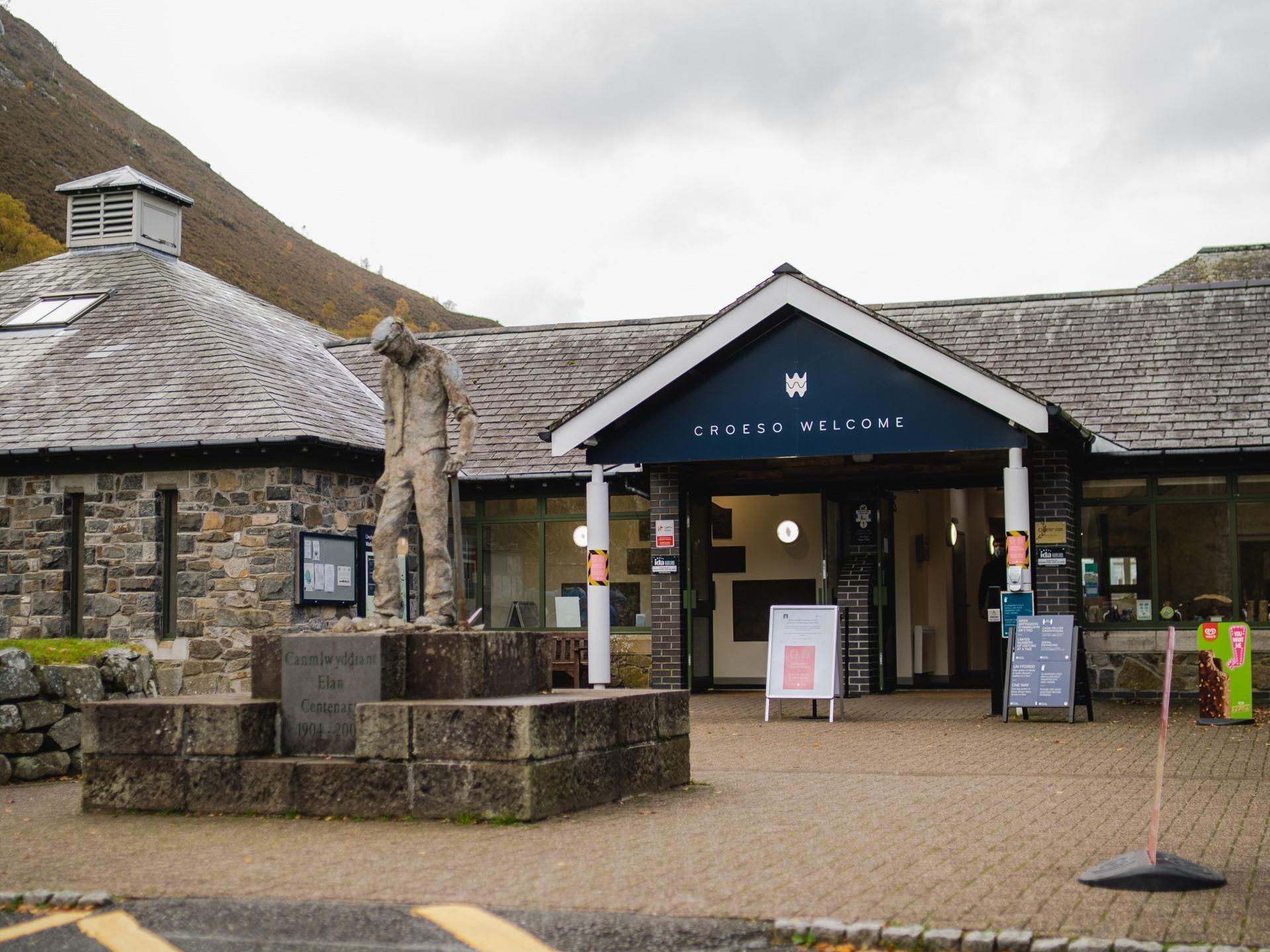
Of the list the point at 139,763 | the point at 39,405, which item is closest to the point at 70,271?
the point at 39,405

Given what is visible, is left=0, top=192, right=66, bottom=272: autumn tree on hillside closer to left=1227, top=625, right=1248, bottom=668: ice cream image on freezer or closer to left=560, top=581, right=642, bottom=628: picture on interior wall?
left=560, top=581, right=642, bottom=628: picture on interior wall

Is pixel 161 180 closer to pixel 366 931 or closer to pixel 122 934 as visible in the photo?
pixel 122 934

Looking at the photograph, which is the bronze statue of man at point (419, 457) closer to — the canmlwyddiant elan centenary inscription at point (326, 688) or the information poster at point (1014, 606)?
the canmlwyddiant elan centenary inscription at point (326, 688)

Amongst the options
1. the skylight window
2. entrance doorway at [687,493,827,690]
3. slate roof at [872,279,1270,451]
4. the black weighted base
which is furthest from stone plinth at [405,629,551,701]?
the skylight window

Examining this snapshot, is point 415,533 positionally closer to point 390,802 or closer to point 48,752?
point 48,752

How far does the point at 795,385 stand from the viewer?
16.6 metres

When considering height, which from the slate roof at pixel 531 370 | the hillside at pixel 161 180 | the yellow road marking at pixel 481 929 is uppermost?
the hillside at pixel 161 180

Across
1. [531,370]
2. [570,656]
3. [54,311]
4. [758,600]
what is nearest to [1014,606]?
[758,600]

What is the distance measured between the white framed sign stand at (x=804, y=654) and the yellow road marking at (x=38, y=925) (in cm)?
958

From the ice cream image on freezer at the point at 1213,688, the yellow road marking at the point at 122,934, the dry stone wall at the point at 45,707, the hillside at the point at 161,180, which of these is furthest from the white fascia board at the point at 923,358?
the hillside at the point at 161,180

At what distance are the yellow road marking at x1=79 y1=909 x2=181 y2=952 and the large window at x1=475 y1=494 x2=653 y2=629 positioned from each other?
1343 cm

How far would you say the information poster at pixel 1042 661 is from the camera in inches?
589

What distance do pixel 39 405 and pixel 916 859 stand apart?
14683 millimetres

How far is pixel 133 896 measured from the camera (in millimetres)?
6637
